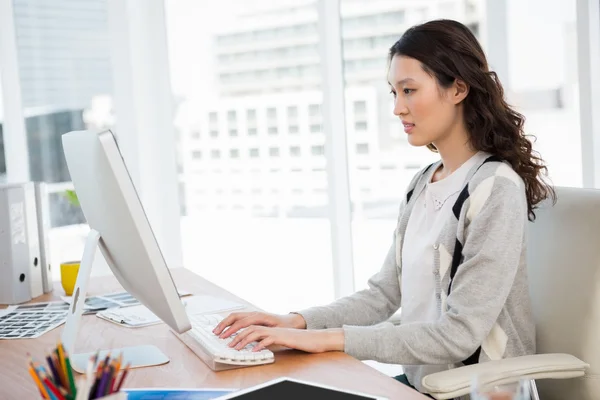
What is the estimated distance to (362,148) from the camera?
3.54m

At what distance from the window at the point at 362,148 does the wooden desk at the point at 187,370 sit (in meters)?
2.05

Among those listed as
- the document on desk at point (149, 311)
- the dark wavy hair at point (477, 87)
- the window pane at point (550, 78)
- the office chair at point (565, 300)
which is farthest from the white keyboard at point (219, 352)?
the window pane at point (550, 78)

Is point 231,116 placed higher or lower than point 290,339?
higher

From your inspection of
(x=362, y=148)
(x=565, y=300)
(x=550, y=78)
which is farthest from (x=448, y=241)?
(x=362, y=148)

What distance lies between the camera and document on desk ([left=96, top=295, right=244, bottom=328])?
1.71m

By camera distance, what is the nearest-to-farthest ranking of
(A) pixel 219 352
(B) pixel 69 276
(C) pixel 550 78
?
1. (A) pixel 219 352
2. (B) pixel 69 276
3. (C) pixel 550 78

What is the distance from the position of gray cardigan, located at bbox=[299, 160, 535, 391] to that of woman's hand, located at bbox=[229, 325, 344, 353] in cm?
3

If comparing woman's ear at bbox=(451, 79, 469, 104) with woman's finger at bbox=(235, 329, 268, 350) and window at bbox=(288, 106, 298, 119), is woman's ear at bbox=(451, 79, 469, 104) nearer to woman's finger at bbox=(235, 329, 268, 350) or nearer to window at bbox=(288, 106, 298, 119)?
woman's finger at bbox=(235, 329, 268, 350)

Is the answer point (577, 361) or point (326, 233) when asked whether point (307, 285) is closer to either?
point (326, 233)

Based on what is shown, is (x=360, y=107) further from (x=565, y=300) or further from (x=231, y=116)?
(x=565, y=300)

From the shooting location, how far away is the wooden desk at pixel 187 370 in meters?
1.22

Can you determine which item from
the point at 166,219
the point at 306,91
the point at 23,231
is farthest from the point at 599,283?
the point at 166,219

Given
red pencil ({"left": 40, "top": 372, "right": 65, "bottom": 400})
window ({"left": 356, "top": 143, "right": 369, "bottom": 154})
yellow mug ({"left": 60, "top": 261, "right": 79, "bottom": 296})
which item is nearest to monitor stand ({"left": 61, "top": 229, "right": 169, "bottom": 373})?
red pencil ({"left": 40, "top": 372, "right": 65, "bottom": 400})

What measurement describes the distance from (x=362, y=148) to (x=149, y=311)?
1.93m
